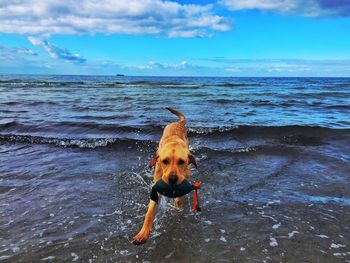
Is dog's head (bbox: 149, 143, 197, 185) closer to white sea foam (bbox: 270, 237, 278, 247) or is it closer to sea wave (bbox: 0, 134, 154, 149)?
white sea foam (bbox: 270, 237, 278, 247)

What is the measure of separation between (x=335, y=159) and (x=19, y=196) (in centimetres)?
660

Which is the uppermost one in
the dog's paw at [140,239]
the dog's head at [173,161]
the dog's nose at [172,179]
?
the dog's head at [173,161]

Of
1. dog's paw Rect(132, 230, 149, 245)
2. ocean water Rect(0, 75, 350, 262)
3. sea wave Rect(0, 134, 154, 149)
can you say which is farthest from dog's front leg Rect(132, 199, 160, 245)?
sea wave Rect(0, 134, 154, 149)

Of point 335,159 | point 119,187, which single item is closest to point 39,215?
point 119,187

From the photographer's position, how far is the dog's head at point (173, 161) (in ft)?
13.8

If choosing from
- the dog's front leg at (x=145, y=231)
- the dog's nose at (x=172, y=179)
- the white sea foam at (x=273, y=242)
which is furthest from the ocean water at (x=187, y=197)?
the dog's nose at (x=172, y=179)

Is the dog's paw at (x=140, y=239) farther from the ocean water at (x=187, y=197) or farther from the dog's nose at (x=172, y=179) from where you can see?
the dog's nose at (x=172, y=179)

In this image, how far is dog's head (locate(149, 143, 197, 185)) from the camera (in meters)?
4.20

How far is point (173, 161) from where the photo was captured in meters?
4.39

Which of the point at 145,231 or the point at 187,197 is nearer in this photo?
the point at 145,231

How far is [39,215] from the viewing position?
4969mm

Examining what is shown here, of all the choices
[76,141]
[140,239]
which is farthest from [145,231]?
[76,141]

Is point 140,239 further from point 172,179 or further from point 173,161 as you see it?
point 173,161

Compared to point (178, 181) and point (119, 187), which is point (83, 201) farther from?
point (178, 181)
